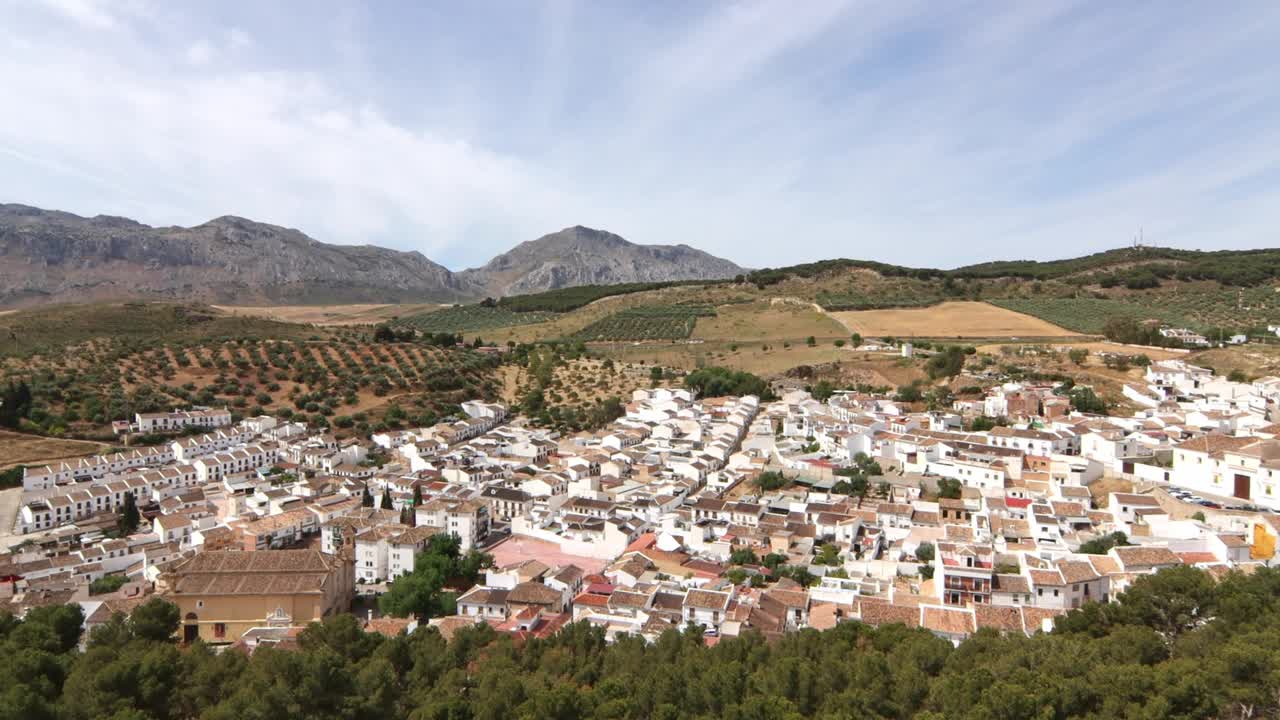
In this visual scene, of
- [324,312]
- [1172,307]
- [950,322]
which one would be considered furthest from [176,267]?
[1172,307]

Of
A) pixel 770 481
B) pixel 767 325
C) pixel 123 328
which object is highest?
pixel 767 325

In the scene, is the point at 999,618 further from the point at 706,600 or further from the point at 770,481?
the point at 770,481

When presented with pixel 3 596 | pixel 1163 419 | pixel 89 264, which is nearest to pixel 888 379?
pixel 1163 419

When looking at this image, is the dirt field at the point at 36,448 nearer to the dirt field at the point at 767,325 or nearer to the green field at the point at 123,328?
the green field at the point at 123,328

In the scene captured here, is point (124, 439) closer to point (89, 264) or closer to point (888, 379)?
point (888, 379)

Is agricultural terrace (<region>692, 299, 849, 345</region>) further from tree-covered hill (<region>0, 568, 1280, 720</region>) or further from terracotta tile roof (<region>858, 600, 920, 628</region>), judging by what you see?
tree-covered hill (<region>0, 568, 1280, 720</region>)

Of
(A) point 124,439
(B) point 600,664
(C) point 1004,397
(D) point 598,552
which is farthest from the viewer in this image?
(A) point 124,439

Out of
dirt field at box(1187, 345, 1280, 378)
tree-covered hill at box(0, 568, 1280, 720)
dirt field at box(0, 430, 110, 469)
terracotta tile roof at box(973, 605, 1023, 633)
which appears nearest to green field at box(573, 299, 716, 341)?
dirt field at box(1187, 345, 1280, 378)

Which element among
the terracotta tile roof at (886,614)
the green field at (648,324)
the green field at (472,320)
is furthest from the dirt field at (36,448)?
the green field at (472,320)
